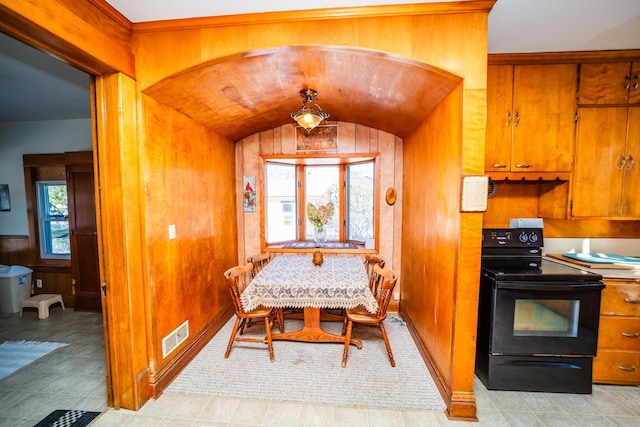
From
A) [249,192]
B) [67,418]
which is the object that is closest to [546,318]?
[249,192]

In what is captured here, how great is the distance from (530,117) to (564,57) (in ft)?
1.75

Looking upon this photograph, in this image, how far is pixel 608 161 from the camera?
84.6 inches

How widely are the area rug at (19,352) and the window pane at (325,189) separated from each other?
125 inches

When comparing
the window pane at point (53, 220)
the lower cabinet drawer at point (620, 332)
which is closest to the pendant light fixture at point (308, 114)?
the lower cabinet drawer at point (620, 332)

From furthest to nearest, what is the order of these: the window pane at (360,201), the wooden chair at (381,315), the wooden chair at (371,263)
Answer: the window pane at (360,201)
the wooden chair at (371,263)
the wooden chair at (381,315)

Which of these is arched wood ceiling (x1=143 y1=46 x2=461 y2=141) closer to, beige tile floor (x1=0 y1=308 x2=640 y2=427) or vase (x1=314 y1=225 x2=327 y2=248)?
vase (x1=314 y1=225 x2=327 y2=248)

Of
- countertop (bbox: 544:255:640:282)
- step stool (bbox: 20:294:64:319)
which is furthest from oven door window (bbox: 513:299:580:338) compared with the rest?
step stool (bbox: 20:294:64:319)

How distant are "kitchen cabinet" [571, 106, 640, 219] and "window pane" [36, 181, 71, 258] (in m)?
6.30

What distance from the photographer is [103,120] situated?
1614 millimetres

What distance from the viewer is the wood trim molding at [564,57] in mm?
2043

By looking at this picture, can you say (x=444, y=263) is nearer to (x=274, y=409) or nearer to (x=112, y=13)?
(x=274, y=409)

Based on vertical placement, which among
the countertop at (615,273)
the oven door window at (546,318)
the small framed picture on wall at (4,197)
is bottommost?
the oven door window at (546,318)

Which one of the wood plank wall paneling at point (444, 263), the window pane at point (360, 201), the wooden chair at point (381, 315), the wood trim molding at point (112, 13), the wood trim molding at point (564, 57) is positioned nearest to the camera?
the wood trim molding at point (112, 13)

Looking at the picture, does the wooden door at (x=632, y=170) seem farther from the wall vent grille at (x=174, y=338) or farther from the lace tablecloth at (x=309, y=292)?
the wall vent grille at (x=174, y=338)
